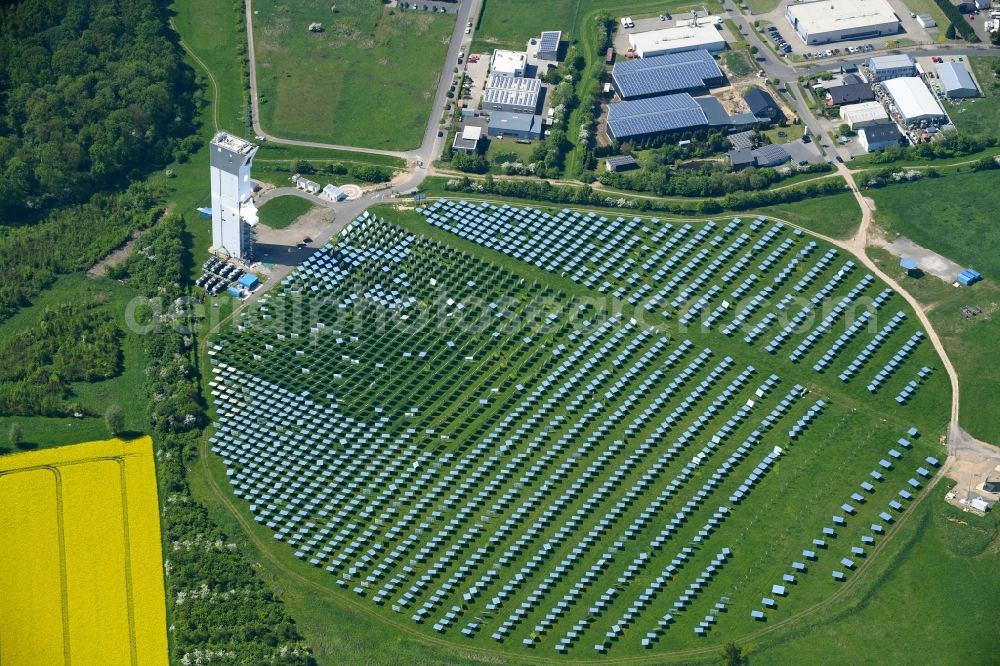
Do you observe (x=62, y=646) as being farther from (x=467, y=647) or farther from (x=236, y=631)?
(x=467, y=647)

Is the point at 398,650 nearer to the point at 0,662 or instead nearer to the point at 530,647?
the point at 530,647

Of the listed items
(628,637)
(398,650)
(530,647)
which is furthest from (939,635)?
(398,650)

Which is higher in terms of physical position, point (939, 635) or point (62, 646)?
point (939, 635)

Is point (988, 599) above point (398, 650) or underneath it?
above

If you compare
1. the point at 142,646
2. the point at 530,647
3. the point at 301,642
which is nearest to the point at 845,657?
the point at 530,647

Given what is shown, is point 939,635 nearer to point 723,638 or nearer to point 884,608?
point 884,608

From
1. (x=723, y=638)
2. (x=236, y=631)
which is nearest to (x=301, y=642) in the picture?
(x=236, y=631)
